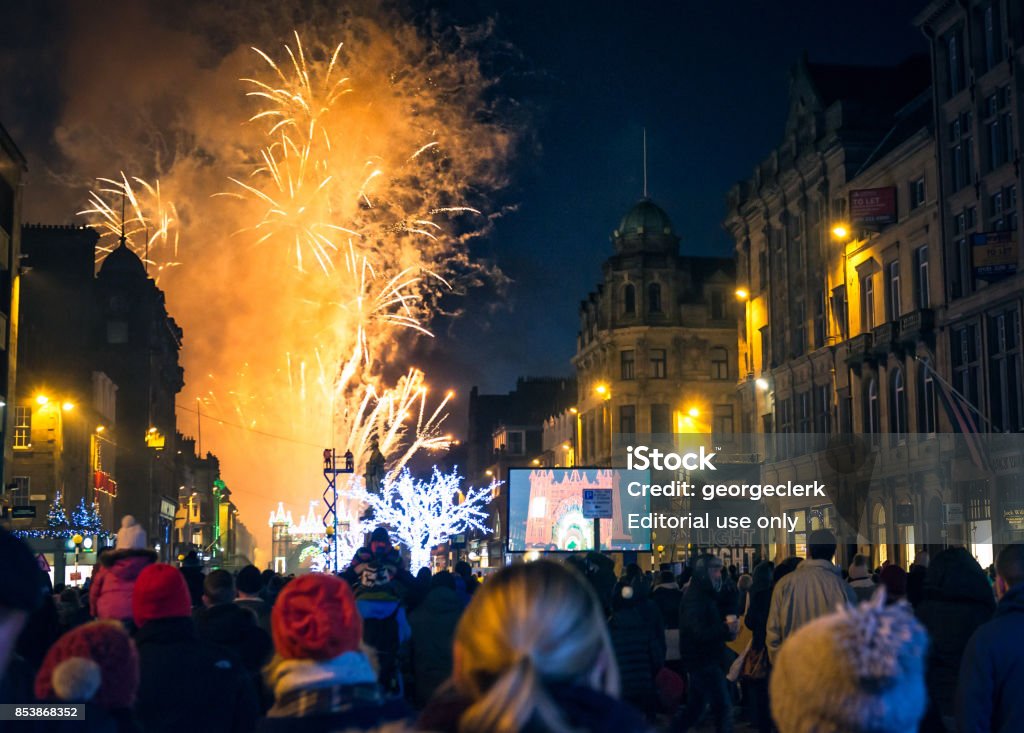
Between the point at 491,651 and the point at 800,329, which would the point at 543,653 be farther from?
the point at 800,329

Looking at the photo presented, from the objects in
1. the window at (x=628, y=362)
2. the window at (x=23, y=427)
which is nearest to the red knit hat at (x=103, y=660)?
the window at (x=23, y=427)

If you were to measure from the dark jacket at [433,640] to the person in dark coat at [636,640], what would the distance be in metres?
1.52

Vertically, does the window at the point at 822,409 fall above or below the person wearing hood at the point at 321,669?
above

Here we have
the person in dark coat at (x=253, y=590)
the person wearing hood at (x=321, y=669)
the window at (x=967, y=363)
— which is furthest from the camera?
the window at (x=967, y=363)

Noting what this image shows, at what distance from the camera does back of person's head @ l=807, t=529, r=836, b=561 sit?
11.8 m

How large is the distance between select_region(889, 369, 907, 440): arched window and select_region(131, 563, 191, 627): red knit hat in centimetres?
4218

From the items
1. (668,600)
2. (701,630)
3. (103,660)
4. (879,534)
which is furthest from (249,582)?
(879,534)

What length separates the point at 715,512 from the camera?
53656 millimetres

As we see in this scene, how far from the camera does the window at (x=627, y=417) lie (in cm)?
7850

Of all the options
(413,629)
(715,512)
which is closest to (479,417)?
(715,512)

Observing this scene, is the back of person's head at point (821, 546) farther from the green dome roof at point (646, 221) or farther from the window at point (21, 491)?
the green dome roof at point (646, 221)

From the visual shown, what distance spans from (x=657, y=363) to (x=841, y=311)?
2793 cm

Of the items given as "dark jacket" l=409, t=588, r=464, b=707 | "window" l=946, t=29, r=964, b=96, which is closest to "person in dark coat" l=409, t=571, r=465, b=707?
"dark jacket" l=409, t=588, r=464, b=707

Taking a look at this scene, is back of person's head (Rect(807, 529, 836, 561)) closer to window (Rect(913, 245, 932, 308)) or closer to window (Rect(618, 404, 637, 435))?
window (Rect(913, 245, 932, 308))
